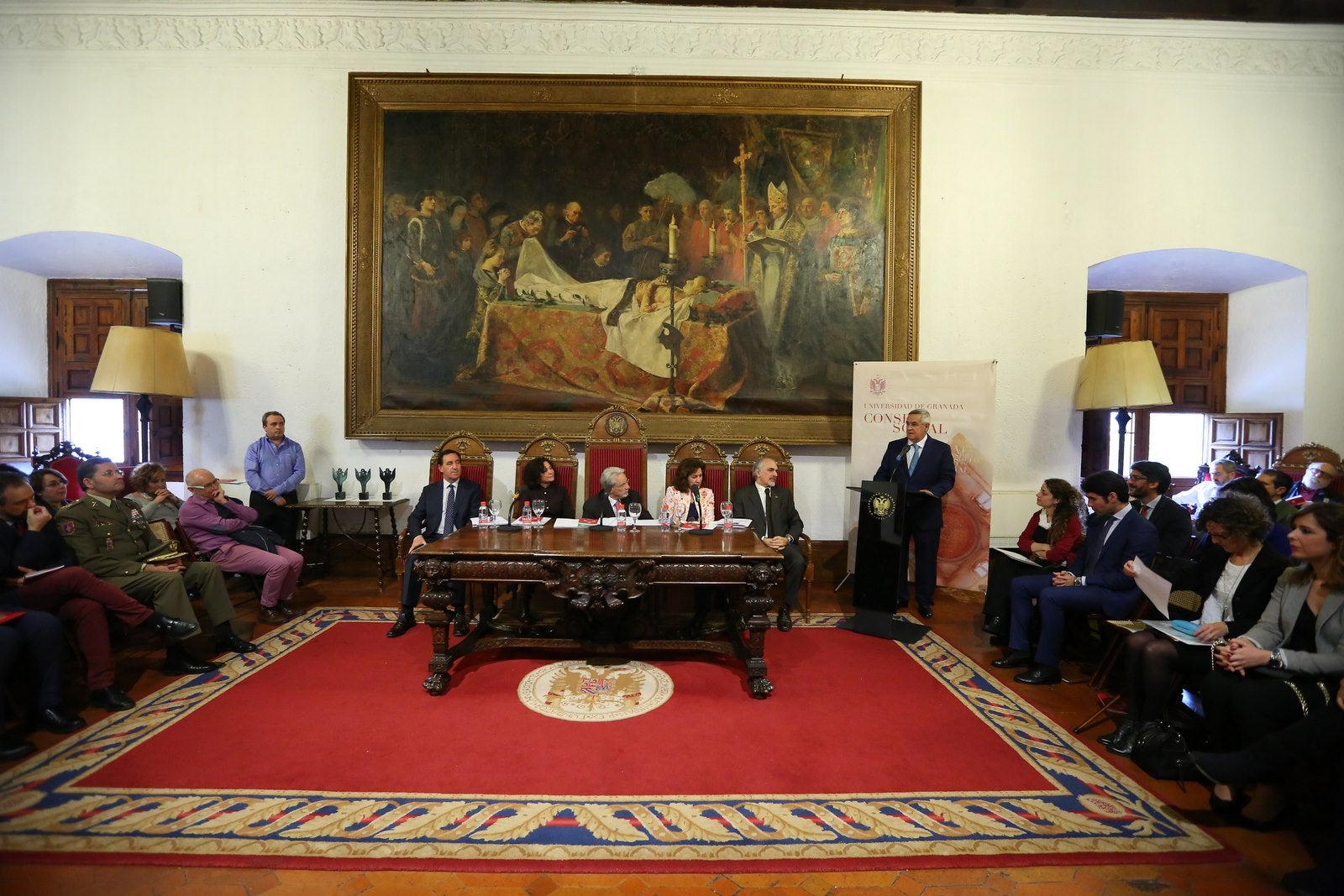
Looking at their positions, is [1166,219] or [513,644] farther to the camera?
[1166,219]

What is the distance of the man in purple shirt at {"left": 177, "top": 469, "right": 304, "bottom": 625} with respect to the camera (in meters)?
4.57

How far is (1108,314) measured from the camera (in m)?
6.33

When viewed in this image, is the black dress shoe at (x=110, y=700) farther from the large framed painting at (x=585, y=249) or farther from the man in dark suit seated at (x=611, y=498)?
the large framed painting at (x=585, y=249)

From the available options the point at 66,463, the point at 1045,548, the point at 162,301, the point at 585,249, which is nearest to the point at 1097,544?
the point at 1045,548

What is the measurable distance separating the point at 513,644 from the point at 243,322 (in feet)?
15.5

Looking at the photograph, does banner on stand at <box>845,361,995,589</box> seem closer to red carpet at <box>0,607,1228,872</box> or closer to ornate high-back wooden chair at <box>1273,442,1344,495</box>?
red carpet at <box>0,607,1228,872</box>

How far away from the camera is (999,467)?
636cm

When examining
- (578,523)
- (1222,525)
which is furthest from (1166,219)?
(578,523)

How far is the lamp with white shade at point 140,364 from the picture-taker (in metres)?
5.57

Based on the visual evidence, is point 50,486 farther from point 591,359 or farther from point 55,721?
point 591,359

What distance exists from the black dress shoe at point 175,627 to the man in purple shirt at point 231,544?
0.96m

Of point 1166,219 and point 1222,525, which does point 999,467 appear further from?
point 1222,525

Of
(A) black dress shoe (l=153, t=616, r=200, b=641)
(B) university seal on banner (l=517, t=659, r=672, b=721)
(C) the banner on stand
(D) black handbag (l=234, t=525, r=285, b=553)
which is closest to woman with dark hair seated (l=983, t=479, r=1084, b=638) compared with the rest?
(C) the banner on stand

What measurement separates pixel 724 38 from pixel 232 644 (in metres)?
6.69
